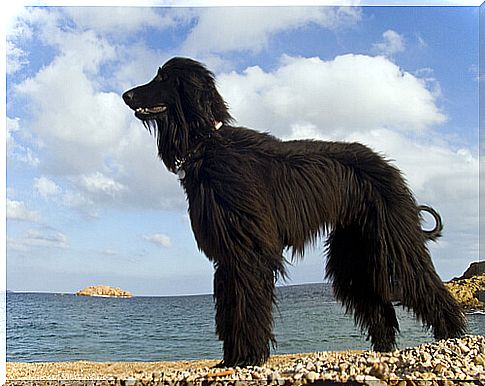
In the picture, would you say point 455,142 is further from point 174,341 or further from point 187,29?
point 174,341

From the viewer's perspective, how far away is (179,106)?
3791 millimetres

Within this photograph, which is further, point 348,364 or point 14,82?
point 14,82

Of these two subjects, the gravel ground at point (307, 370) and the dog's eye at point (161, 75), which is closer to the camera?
the gravel ground at point (307, 370)

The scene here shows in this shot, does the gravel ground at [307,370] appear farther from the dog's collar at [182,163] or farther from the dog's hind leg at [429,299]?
the dog's collar at [182,163]

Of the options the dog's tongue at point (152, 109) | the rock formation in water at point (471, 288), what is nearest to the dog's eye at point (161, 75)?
the dog's tongue at point (152, 109)

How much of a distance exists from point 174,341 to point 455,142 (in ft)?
6.41

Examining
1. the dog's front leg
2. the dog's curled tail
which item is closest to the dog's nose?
the dog's front leg

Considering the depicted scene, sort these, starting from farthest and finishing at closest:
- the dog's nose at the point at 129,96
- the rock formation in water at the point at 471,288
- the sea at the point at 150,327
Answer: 1. the rock formation in water at the point at 471,288
2. the sea at the point at 150,327
3. the dog's nose at the point at 129,96

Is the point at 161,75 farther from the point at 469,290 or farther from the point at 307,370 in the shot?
the point at 469,290

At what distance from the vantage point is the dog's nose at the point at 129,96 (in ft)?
12.9

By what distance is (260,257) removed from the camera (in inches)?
147

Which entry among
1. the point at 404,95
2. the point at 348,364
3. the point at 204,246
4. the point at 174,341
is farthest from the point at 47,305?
the point at 404,95

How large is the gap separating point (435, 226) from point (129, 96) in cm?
180

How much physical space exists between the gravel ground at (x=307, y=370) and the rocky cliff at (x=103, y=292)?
367 mm
